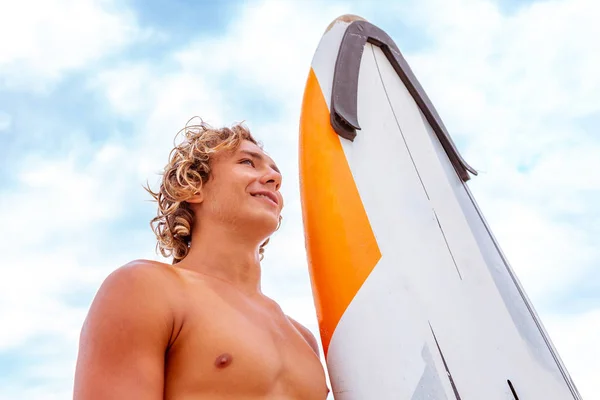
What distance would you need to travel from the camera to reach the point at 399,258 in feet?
7.04

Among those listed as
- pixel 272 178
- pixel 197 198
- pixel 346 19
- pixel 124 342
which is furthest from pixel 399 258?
pixel 346 19

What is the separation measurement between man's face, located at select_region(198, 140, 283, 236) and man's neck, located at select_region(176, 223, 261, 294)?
0.20 ft

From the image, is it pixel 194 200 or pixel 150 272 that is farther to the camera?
pixel 194 200

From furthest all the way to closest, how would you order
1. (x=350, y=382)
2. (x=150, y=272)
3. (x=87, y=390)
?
(x=350, y=382) → (x=150, y=272) → (x=87, y=390)

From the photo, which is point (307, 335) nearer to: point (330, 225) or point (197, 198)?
A: point (330, 225)

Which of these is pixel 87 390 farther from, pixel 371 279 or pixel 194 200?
pixel 371 279

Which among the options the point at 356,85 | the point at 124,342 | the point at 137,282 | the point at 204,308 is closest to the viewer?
the point at 124,342

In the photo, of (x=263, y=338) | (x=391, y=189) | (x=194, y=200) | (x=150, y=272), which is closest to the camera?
(x=150, y=272)

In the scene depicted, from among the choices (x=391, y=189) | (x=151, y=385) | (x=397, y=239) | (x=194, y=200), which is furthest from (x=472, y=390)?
(x=194, y=200)

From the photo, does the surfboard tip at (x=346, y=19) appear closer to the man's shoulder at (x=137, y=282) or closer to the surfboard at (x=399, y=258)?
the surfboard at (x=399, y=258)

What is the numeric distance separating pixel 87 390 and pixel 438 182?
165 centimetres

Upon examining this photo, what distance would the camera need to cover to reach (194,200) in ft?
7.03

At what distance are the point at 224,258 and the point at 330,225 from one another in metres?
0.51

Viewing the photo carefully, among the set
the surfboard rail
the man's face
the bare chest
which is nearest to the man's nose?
the man's face
